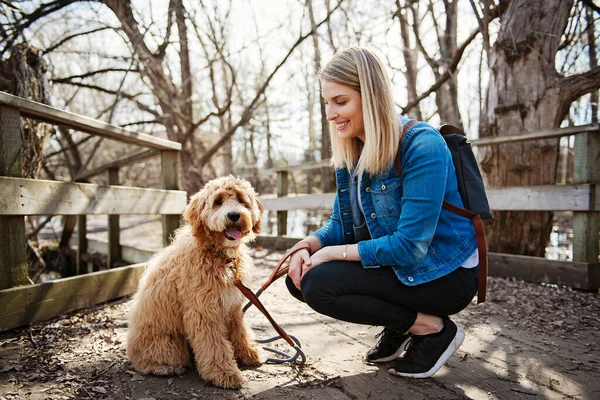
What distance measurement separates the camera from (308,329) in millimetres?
3170

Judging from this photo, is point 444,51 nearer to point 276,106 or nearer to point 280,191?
point 280,191

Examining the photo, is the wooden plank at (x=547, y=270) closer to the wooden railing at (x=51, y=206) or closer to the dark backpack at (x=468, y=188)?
the dark backpack at (x=468, y=188)

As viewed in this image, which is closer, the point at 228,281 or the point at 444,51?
the point at 228,281

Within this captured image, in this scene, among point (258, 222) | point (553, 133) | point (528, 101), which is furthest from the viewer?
point (528, 101)

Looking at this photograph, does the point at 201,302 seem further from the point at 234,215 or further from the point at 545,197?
the point at 545,197

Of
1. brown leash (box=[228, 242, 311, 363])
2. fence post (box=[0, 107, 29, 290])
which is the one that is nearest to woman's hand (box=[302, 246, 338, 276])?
brown leash (box=[228, 242, 311, 363])

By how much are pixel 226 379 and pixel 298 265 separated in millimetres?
771

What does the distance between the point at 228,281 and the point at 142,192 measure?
81.5 inches

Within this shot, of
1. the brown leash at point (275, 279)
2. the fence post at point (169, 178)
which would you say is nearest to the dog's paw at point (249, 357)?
the brown leash at point (275, 279)

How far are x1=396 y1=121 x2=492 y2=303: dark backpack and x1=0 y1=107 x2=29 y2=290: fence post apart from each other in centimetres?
272

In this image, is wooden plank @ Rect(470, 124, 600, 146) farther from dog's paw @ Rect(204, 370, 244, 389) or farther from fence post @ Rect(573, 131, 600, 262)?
dog's paw @ Rect(204, 370, 244, 389)

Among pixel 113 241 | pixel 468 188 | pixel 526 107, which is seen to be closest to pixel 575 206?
pixel 526 107

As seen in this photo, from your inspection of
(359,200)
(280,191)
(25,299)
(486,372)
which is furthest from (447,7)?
(25,299)

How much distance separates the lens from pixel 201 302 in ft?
7.66
